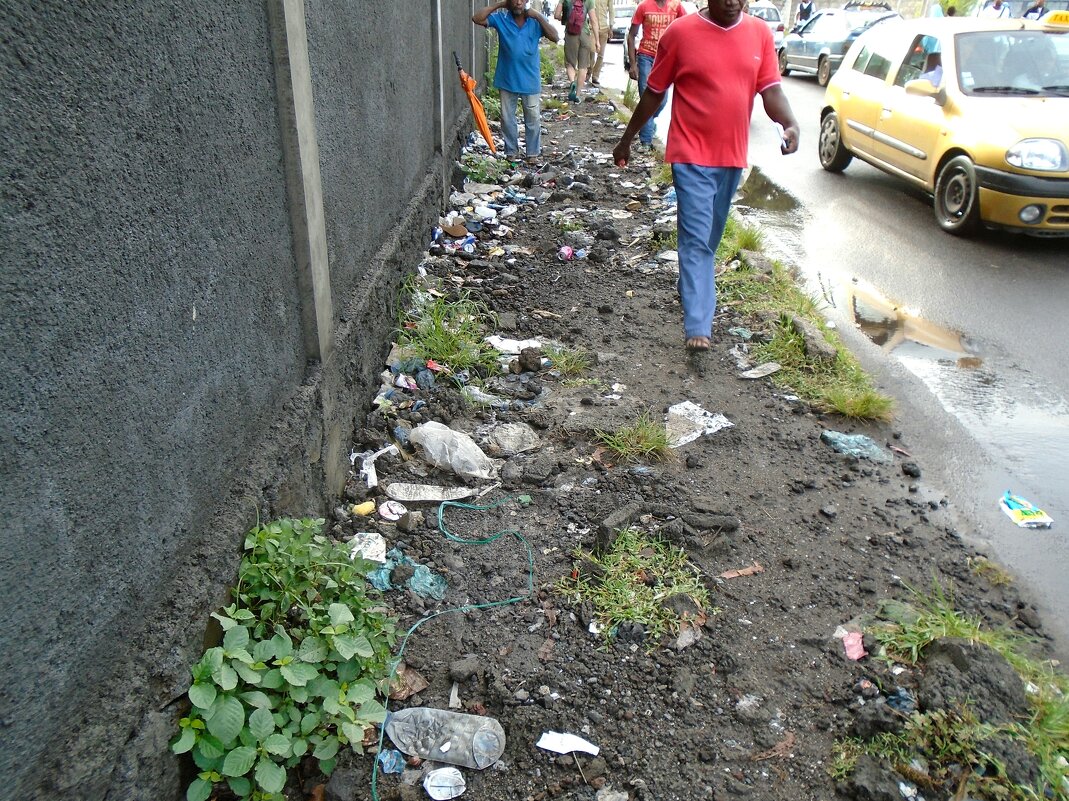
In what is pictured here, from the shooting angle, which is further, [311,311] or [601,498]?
[601,498]

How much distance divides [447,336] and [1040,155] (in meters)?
5.22

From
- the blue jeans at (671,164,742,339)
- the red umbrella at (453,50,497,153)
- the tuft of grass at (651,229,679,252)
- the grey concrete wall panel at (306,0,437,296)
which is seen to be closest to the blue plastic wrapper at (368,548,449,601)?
the grey concrete wall panel at (306,0,437,296)

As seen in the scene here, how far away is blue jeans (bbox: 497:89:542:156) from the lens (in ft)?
29.3

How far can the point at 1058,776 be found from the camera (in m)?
2.17

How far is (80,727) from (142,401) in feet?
2.32

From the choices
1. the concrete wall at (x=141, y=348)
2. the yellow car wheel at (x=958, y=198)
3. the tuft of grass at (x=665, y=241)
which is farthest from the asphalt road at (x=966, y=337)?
the concrete wall at (x=141, y=348)

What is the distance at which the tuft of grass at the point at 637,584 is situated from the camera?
2797 millimetres

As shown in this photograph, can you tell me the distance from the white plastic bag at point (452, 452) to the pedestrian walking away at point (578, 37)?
1223 centimetres

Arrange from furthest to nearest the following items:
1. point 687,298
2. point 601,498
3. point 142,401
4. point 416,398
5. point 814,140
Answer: point 814,140 → point 687,298 → point 416,398 → point 601,498 → point 142,401

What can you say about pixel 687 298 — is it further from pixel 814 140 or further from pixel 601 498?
pixel 814 140

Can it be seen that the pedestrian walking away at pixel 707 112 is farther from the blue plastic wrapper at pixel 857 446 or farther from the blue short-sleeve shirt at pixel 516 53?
the blue short-sleeve shirt at pixel 516 53

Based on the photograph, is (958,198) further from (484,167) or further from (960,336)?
(484,167)

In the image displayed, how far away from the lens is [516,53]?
8547 mm

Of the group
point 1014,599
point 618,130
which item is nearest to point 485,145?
point 618,130
